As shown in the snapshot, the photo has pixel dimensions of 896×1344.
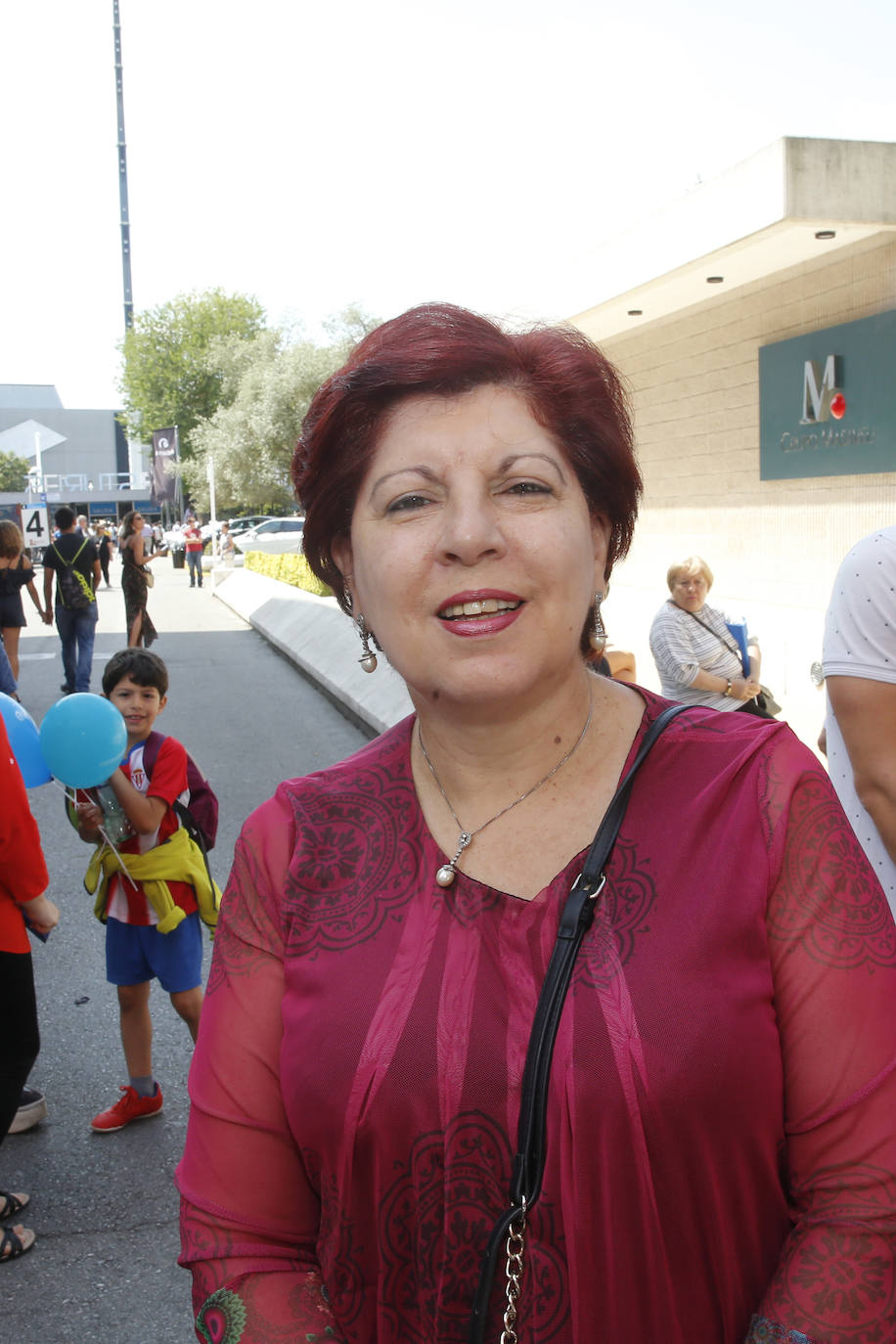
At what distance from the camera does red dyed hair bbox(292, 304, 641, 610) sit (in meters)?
1.75

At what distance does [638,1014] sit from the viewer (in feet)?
4.75

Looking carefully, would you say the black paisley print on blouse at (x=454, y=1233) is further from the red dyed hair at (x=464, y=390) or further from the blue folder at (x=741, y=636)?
the blue folder at (x=741, y=636)

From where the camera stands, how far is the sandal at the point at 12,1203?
3682 millimetres

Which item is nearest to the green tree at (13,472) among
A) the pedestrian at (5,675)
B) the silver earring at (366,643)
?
the pedestrian at (5,675)

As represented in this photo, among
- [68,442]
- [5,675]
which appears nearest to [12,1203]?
[5,675]

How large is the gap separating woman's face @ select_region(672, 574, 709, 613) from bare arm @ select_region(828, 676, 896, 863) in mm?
4001

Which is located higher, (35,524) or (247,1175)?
(35,524)

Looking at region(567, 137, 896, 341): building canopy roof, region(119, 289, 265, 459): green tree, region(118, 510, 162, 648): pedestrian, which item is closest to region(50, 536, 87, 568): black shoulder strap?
region(118, 510, 162, 648): pedestrian

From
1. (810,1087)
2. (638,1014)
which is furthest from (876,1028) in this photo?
(638,1014)

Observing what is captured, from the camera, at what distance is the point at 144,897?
417 cm

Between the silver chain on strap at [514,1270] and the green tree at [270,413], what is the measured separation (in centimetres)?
4465

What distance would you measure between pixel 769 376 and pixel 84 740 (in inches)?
497

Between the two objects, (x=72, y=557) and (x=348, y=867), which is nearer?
(x=348, y=867)

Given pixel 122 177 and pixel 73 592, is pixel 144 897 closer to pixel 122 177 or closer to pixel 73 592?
pixel 73 592
